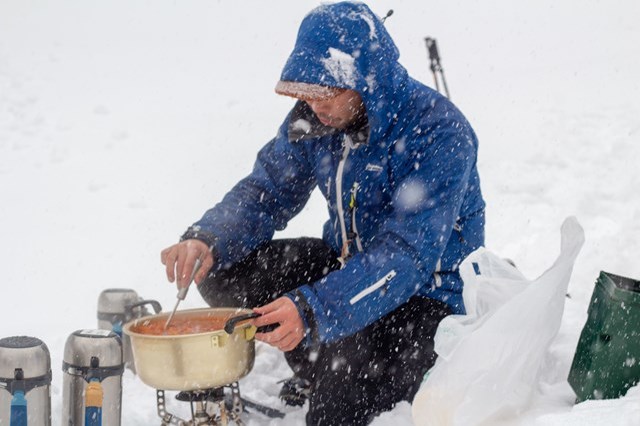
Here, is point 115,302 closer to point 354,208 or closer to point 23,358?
point 23,358

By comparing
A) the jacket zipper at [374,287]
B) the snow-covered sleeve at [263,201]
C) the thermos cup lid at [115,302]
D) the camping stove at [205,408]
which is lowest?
the camping stove at [205,408]

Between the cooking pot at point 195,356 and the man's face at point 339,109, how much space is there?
87 cm

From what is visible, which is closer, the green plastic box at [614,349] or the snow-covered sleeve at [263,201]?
the green plastic box at [614,349]

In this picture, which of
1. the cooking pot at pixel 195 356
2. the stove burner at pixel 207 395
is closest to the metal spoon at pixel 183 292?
the cooking pot at pixel 195 356

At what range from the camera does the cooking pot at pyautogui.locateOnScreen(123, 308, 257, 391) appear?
7.75ft

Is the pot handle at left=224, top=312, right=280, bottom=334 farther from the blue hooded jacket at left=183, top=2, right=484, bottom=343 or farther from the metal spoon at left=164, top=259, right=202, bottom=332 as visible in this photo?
the metal spoon at left=164, top=259, right=202, bottom=332

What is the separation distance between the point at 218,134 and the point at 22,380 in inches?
275

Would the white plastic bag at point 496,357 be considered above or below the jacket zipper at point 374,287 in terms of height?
below

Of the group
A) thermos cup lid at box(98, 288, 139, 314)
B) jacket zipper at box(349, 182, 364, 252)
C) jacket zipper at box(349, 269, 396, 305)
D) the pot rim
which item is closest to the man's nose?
jacket zipper at box(349, 182, 364, 252)

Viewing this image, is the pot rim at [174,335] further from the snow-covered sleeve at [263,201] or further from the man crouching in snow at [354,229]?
the snow-covered sleeve at [263,201]

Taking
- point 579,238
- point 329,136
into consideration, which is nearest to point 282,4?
point 329,136

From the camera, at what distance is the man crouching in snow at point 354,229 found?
2.62 metres

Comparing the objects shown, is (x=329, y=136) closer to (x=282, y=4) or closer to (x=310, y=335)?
(x=310, y=335)

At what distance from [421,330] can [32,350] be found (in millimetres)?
1472
